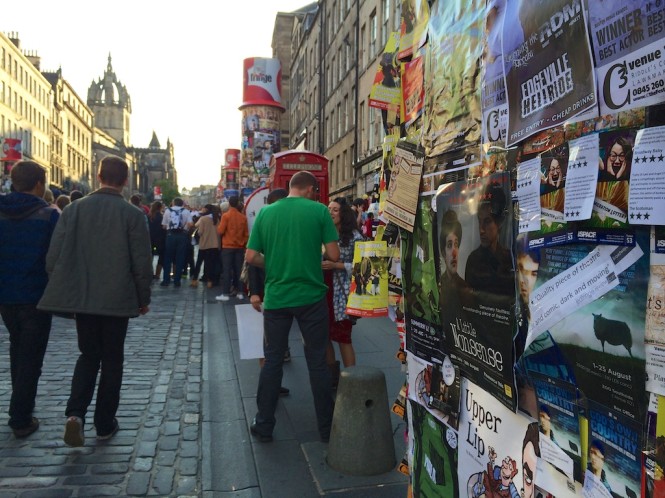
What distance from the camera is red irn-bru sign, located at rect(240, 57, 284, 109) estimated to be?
21.9 m

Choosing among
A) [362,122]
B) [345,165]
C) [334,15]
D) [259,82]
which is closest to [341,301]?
[259,82]

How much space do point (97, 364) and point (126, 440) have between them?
0.60 meters

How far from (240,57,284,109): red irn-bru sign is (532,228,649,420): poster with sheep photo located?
21286mm

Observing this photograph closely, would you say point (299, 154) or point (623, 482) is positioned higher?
point (299, 154)

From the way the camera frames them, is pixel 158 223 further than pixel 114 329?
Yes

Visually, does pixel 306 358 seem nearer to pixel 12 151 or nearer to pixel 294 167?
pixel 294 167

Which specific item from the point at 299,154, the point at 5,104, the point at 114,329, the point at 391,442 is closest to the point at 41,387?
the point at 114,329

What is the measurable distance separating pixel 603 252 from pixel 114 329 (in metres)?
3.58

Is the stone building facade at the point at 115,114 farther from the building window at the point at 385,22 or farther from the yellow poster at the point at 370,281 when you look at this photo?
the yellow poster at the point at 370,281

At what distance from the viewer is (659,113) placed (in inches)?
47.5

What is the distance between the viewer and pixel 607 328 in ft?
4.36

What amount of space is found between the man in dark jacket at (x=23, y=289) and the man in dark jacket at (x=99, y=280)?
0.28m

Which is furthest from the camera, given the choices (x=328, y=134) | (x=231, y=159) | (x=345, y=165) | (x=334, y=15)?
(x=328, y=134)

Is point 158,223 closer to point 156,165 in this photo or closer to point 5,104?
point 5,104
